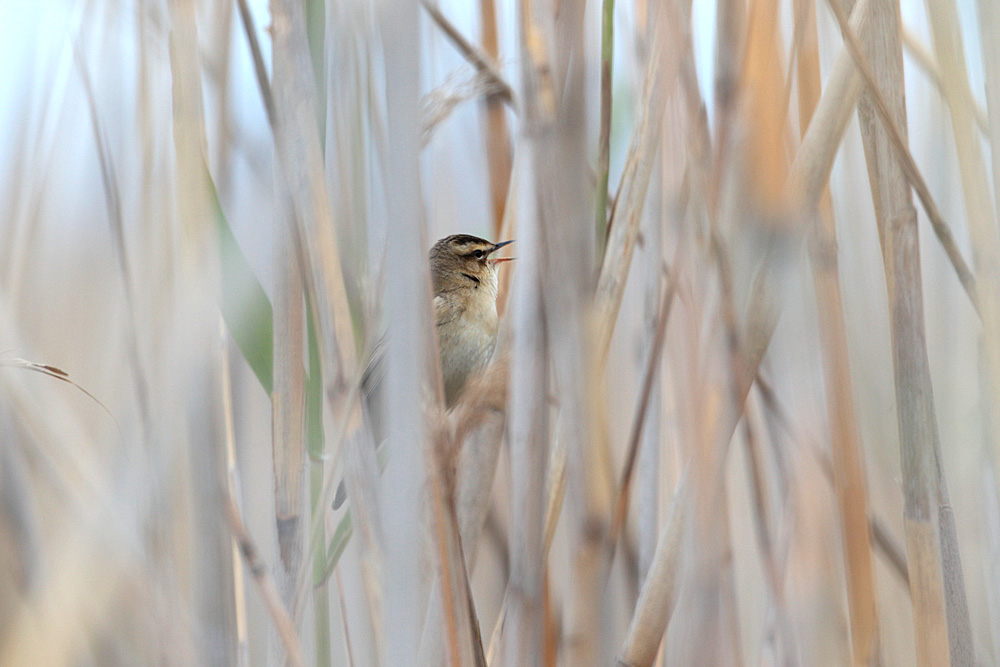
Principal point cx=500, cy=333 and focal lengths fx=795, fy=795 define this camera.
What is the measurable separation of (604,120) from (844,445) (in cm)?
31

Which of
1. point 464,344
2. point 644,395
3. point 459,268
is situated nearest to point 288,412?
point 644,395

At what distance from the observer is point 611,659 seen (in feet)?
2.23

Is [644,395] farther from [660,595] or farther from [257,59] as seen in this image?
[257,59]

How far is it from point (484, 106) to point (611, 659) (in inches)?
22.4

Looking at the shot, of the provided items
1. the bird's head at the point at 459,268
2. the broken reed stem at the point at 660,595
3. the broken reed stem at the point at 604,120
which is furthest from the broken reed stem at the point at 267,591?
the bird's head at the point at 459,268

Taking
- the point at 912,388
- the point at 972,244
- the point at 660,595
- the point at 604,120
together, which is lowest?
the point at 660,595

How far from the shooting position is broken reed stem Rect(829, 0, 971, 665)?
600 mm

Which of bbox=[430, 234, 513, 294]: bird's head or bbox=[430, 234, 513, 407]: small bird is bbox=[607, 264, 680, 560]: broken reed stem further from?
bbox=[430, 234, 513, 294]: bird's head

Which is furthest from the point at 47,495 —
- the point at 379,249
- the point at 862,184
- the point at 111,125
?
the point at 862,184

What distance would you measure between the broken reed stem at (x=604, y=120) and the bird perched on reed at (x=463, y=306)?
73 centimetres

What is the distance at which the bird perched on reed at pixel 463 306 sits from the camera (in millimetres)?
1470

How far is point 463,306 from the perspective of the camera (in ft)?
5.06

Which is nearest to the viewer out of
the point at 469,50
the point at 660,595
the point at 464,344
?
the point at 660,595

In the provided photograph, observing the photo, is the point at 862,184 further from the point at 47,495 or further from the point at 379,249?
the point at 47,495
